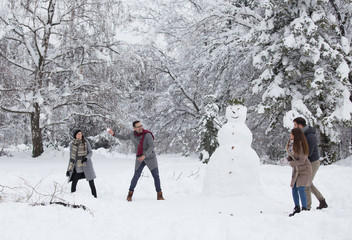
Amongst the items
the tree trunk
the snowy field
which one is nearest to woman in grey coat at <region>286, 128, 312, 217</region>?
the snowy field

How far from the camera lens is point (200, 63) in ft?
44.4

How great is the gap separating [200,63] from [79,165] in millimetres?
8257

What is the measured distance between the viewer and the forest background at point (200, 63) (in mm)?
9930

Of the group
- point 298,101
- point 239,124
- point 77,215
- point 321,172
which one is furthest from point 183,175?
point 77,215

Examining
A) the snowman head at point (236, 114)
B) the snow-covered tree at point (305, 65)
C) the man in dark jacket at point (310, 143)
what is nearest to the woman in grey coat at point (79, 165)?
the snowman head at point (236, 114)

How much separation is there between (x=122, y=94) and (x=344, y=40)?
794 cm

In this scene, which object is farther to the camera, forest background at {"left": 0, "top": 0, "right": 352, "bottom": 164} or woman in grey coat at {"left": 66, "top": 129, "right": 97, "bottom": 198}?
forest background at {"left": 0, "top": 0, "right": 352, "bottom": 164}

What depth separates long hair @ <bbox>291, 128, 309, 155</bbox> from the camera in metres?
5.04

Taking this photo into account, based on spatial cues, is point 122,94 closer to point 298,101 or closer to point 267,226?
point 298,101

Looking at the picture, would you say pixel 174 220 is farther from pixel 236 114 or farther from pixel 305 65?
pixel 305 65

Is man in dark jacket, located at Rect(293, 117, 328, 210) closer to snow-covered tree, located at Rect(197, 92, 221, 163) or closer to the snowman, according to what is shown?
the snowman

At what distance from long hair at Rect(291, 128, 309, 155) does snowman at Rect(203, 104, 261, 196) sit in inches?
54.1

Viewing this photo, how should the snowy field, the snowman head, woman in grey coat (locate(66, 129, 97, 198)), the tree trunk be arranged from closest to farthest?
the snowy field, woman in grey coat (locate(66, 129, 97, 198)), the snowman head, the tree trunk

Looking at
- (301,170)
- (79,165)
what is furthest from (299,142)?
(79,165)
